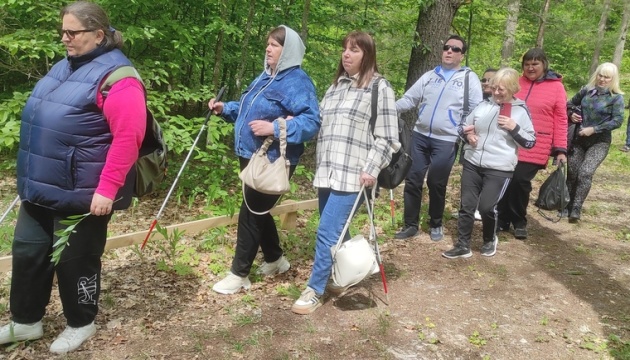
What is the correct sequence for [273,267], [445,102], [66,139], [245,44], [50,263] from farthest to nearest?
[245,44] < [445,102] < [273,267] < [50,263] < [66,139]

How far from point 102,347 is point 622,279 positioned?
4.74 metres

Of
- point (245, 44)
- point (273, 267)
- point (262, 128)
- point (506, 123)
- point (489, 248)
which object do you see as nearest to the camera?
point (262, 128)

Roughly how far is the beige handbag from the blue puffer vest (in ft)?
3.34

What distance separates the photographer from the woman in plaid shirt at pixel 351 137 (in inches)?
135

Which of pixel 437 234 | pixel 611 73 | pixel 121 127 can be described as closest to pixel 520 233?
pixel 437 234

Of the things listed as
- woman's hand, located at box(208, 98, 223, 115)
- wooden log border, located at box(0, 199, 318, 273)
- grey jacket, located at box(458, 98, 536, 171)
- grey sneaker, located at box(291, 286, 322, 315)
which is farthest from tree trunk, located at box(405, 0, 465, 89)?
grey sneaker, located at box(291, 286, 322, 315)

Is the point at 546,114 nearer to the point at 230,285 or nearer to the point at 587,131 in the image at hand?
the point at 587,131

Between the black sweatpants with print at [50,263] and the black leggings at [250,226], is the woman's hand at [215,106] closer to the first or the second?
the black leggings at [250,226]

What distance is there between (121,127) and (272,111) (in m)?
1.12

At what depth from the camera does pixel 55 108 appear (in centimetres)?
266

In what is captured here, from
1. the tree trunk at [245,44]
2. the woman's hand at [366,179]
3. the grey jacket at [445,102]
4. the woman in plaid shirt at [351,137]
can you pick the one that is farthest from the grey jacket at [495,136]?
the tree trunk at [245,44]

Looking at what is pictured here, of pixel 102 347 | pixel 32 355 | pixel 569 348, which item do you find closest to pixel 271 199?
pixel 102 347

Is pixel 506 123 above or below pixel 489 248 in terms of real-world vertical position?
above

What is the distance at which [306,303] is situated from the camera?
368 cm
